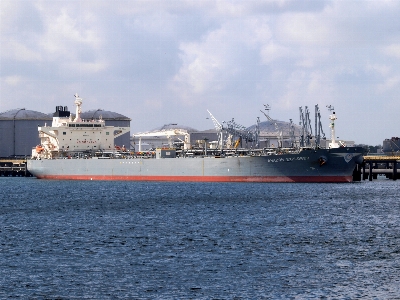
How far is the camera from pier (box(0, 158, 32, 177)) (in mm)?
117125

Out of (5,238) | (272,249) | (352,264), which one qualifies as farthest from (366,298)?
(5,238)

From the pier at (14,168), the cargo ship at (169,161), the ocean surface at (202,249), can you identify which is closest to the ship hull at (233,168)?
the cargo ship at (169,161)

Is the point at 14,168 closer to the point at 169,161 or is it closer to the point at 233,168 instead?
the point at 169,161

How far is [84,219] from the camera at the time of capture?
43.6m

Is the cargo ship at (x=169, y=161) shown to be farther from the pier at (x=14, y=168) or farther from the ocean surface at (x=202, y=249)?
the ocean surface at (x=202, y=249)

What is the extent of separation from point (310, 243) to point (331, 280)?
8.13m

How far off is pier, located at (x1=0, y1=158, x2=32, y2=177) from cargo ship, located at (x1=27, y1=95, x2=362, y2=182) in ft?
53.0

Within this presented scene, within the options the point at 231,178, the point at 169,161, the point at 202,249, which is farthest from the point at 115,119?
the point at 202,249

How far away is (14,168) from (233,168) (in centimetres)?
5275

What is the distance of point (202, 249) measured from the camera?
3059 cm

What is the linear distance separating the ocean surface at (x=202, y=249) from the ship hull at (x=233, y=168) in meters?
16.9

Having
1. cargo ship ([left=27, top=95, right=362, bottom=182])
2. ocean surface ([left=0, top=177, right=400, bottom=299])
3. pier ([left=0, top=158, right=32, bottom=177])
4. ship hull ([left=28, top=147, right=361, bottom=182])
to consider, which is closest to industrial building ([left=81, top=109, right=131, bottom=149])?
pier ([left=0, top=158, right=32, bottom=177])

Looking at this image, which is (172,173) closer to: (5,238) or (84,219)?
(84,219)

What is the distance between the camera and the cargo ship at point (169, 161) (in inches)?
2872
